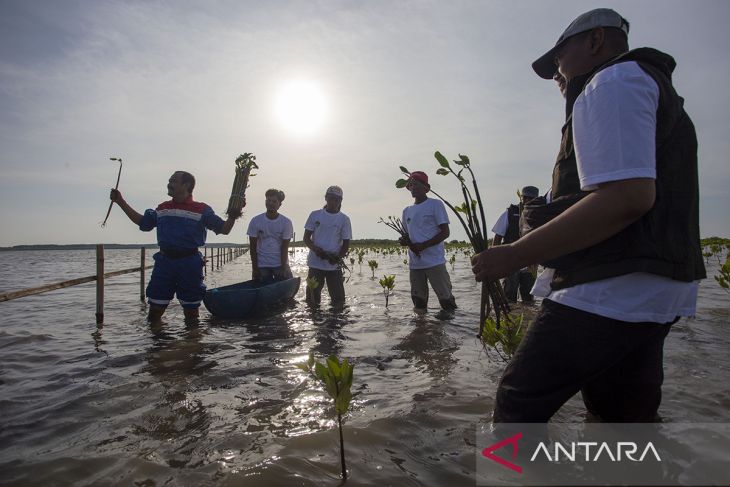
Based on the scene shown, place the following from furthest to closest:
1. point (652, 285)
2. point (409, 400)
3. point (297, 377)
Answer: point (297, 377) < point (409, 400) < point (652, 285)

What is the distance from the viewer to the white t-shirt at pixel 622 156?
132 centimetres

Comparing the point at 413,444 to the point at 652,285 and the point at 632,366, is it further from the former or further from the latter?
the point at 652,285

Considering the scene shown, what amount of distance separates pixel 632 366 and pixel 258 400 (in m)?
2.56

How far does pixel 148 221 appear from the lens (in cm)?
550

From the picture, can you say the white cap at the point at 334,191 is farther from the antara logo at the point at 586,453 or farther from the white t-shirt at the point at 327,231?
the antara logo at the point at 586,453

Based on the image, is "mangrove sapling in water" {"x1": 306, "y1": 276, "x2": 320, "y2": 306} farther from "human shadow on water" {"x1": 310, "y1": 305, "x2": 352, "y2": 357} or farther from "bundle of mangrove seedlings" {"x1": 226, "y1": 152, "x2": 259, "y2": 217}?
"bundle of mangrove seedlings" {"x1": 226, "y1": 152, "x2": 259, "y2": 217}

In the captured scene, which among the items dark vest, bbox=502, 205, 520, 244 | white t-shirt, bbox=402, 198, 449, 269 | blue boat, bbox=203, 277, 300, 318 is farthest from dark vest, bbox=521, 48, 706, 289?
dark vest, bbox=502, 205, 520, 244

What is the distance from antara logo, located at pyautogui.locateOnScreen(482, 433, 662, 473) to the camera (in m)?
1.56

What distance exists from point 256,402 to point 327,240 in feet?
14.7

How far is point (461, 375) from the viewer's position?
149 inches

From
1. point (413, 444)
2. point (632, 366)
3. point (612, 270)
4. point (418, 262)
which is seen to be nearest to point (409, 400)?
point (413, 444)

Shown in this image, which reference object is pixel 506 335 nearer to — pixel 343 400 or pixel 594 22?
pixel 343 400

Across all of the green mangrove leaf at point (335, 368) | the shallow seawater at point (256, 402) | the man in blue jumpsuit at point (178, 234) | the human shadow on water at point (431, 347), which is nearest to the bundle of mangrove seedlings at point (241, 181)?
the man in blue jumpsuit at point (178, 234)

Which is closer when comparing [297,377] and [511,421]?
[511,421]
